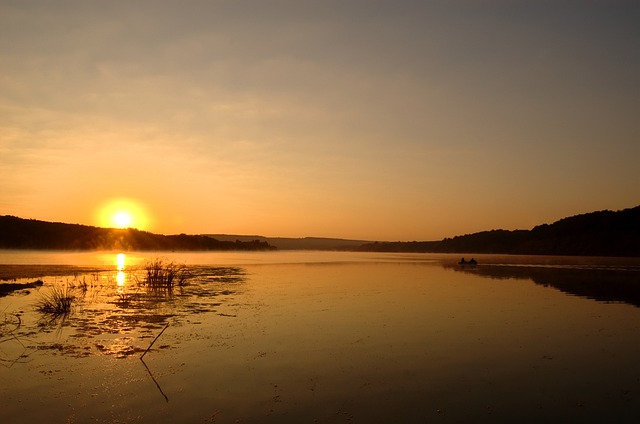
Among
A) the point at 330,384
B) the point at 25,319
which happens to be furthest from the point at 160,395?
the point at 25,319

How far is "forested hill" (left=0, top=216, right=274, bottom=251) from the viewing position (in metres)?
110

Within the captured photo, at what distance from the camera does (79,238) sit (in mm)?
127062

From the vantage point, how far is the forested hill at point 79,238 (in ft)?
362

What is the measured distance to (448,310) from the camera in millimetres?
22281

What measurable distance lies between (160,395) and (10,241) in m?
121

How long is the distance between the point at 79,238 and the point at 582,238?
465ft

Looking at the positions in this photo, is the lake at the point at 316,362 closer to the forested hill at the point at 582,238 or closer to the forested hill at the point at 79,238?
the forested hill at the point at 79,238

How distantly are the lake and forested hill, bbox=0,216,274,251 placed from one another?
10259 cm

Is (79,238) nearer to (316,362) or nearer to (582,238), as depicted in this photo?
(316,362)

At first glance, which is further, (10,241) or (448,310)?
(10,241)

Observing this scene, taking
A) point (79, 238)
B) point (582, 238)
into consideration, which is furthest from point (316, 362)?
point (582, 238)

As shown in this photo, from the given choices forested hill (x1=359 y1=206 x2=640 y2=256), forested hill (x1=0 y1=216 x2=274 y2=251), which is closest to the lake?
forested hill (x1=0 y1=216 x2=274 y2=251)

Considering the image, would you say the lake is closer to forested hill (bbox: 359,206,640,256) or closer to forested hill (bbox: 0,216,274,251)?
forested hill (bbox: 0,216,274,251)

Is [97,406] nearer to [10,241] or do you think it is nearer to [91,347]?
[91,347]
